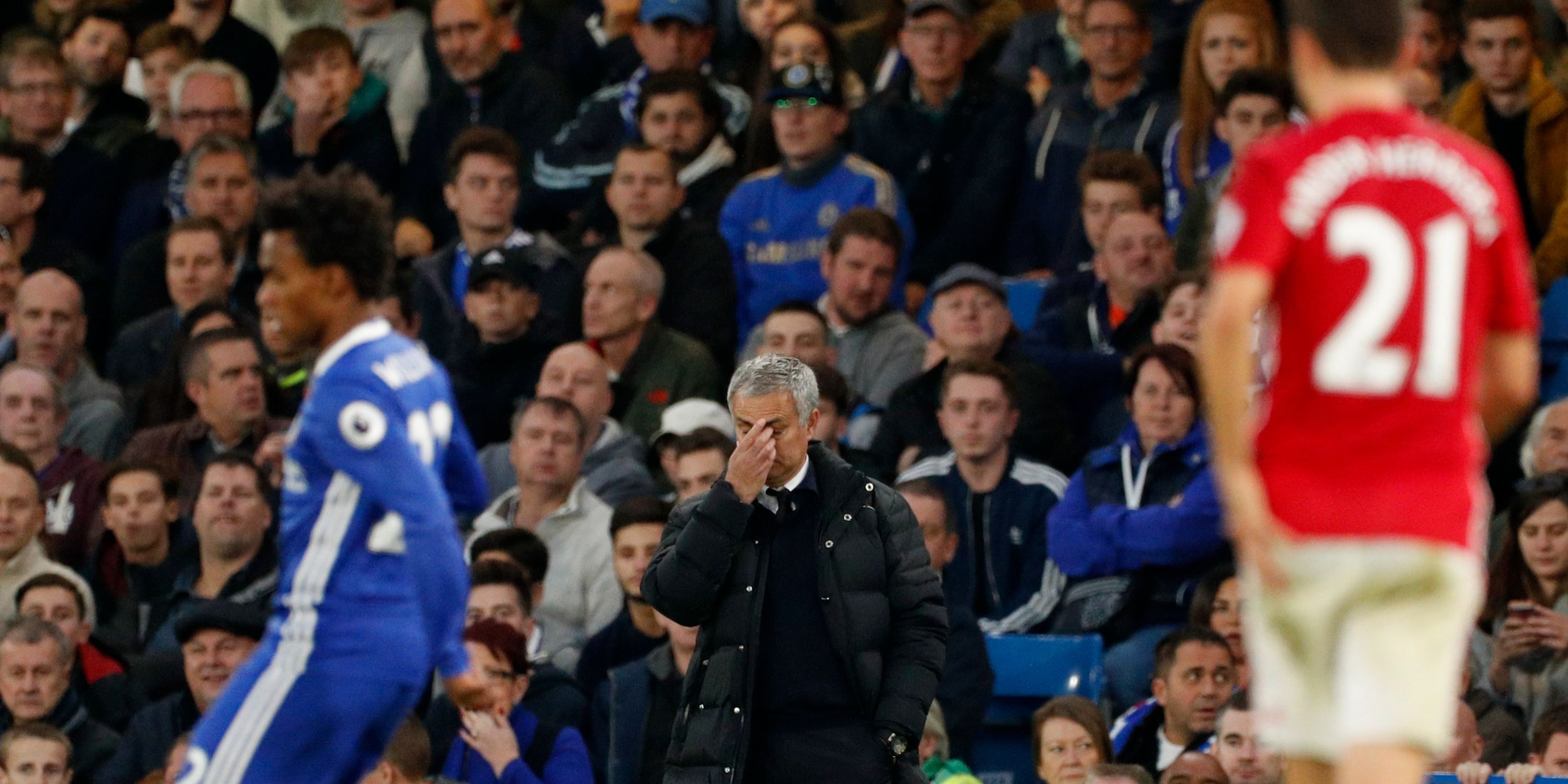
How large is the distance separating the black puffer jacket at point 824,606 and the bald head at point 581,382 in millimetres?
4136

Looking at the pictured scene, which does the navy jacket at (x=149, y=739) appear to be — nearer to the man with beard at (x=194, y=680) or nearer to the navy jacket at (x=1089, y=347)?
the man with beard at (x=194, y=680)

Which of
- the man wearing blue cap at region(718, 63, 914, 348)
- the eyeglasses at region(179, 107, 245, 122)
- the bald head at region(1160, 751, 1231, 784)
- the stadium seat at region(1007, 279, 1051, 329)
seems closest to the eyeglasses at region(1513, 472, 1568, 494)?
the bald head at region(1160, 751, 1231, 784)

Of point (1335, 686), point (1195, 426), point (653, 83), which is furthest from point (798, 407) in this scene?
point (653, 83)

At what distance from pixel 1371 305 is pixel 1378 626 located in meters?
0.63

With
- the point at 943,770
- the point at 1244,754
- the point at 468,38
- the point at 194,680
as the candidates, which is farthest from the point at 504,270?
the point at 1244,754

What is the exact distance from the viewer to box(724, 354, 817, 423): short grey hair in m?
7.12

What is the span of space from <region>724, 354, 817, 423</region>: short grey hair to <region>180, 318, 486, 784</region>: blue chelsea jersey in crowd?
1.52 m

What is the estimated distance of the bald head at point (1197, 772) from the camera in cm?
821

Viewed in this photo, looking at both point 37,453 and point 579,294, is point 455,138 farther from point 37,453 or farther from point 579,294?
point 37,453

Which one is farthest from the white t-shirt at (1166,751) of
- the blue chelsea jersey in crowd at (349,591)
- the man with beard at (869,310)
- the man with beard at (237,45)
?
the man with beard at (237,45)

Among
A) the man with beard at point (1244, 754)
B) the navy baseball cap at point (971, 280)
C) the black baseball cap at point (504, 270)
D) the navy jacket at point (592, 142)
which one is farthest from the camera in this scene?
the navy jacket at point (592, 142)

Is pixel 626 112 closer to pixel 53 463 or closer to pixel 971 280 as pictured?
pixel 971 280

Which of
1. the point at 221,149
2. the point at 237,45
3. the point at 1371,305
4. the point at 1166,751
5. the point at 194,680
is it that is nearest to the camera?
the point at 1371,305

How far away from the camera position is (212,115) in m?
14.5
